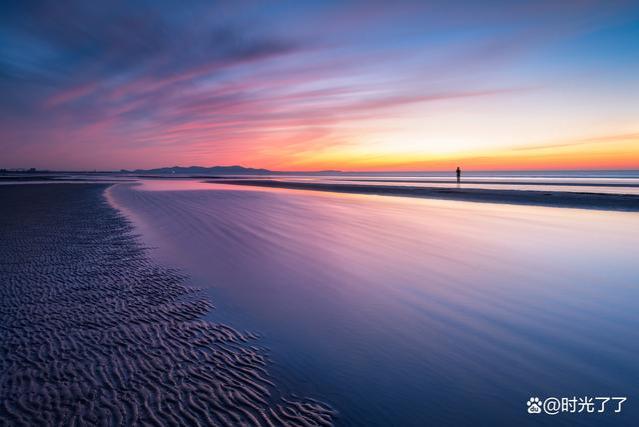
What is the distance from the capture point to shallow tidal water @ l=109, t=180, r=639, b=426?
13.1 feet

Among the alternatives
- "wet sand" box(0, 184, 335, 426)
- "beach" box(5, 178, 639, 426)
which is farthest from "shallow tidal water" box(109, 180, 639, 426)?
"wet sand" box(0, 184, 335, 426)

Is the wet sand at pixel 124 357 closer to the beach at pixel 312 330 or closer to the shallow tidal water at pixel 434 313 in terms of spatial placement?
the beach at pixel 312 330

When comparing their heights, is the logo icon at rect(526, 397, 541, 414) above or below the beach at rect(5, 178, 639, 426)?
below

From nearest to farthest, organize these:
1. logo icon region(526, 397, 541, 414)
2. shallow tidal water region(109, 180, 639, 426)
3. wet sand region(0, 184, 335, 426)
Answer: wet sand region(0, 184, 335, 426) → logo icon region(526, 397, 541, 414) → shallow tidal water region(109, 180, 639, 426)

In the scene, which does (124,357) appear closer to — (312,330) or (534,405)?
(312,330)

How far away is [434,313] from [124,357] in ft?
15.4

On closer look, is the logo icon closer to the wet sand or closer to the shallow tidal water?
the shallow tidal water

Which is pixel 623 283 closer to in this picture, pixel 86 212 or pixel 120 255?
pixel 120 255

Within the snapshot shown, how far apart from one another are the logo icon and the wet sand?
209 centimetres

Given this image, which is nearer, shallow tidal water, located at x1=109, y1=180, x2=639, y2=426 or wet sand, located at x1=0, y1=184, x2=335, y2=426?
wet sand, located at x1=0, y1=184, x2=335, y2=426

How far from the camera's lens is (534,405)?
150 inches

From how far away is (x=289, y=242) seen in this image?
12.4 metres

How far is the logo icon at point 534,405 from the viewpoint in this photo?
12.2 feet

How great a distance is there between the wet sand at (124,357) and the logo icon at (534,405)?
2.09 m
